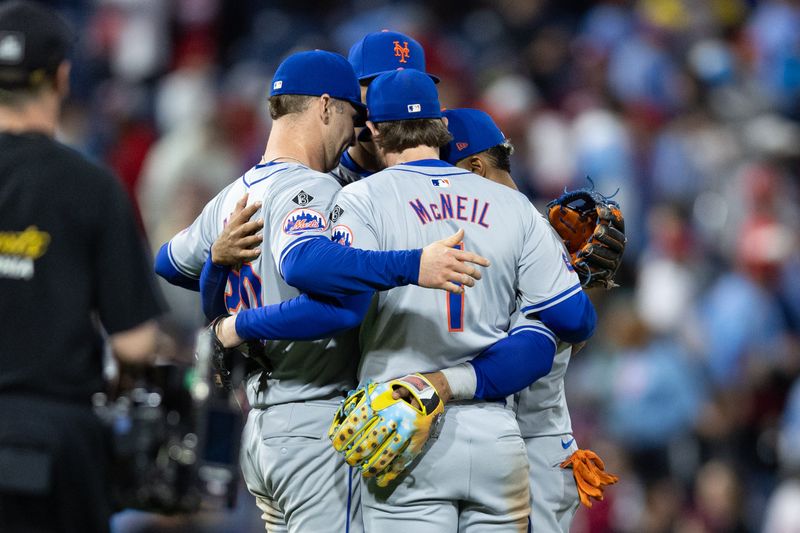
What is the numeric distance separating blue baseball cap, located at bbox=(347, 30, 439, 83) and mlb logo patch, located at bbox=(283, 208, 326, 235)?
3.82 ft

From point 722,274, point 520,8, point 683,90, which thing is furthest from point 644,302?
point 520,8

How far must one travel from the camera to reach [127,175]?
1141 cm

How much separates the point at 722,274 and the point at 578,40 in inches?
153

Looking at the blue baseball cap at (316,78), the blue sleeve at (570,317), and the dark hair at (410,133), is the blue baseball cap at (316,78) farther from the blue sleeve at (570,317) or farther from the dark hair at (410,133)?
the blue sleeve at (570,317)

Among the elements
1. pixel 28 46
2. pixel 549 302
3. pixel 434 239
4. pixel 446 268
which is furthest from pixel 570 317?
pixel 28 46

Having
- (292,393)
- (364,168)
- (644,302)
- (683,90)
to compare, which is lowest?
(644,302)

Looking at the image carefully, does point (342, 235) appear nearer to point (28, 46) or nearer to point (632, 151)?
point (28, 46)

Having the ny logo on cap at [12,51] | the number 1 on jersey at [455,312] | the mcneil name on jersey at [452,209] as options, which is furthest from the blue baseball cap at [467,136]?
the ny logo on cap at [12,51]

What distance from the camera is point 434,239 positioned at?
411 centimetres

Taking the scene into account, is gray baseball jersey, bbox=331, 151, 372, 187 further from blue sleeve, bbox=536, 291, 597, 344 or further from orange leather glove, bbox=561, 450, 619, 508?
orange leather glove, bbox=561, 450, 619, 508

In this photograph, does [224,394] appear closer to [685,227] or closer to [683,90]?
[685,227]

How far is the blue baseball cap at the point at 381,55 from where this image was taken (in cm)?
510

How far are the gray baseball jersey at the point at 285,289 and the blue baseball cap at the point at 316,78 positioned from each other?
28cm

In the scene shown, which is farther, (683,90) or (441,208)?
(683,90)
